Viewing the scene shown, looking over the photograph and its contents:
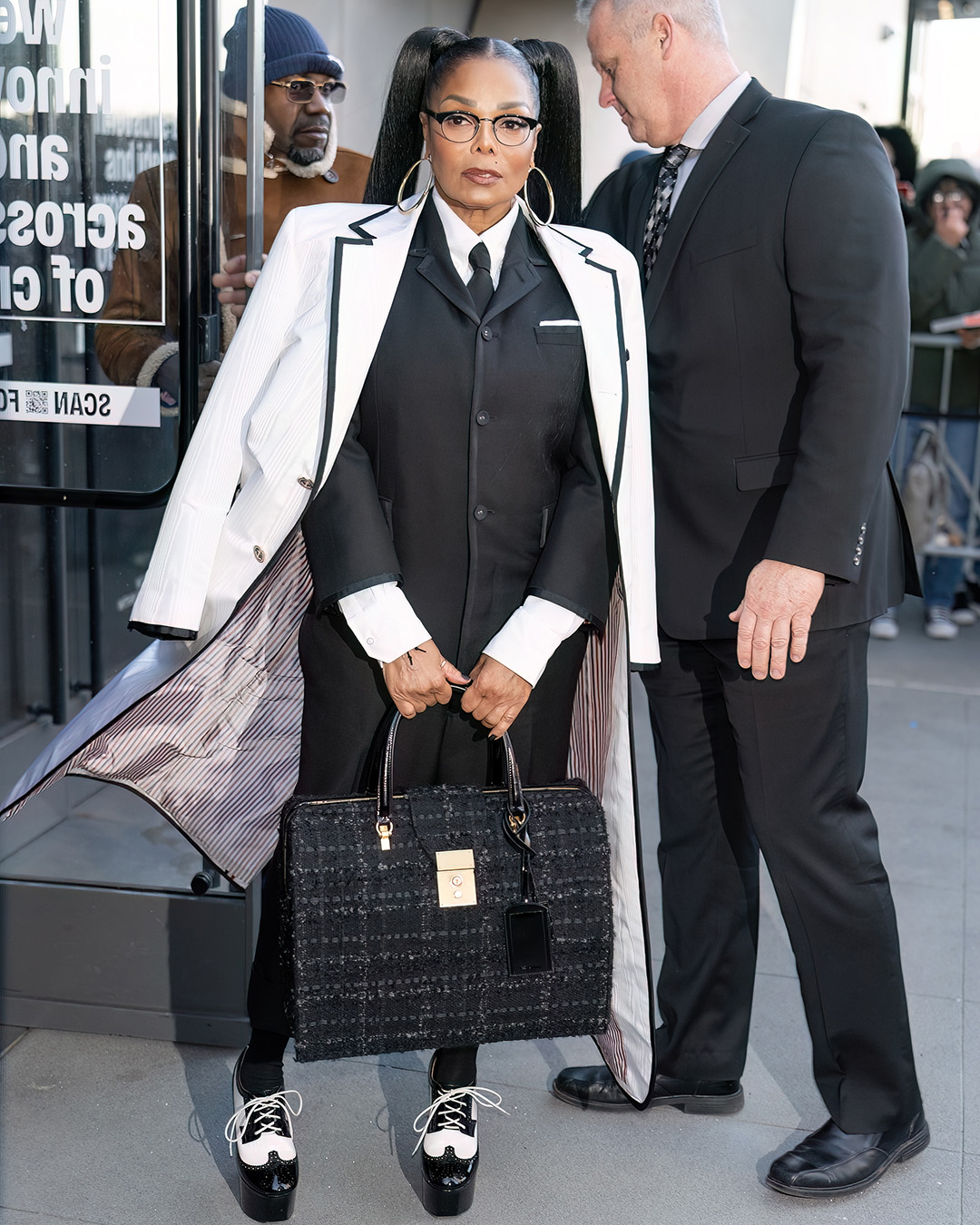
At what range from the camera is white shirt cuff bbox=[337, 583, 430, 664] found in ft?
6.78

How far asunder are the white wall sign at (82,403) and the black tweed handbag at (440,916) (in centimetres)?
92

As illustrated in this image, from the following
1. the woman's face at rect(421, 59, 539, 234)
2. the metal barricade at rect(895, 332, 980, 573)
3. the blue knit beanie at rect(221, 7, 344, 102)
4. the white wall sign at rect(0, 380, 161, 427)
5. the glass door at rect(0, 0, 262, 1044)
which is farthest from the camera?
the metal barricade at rect(895, 332, 980, 573)

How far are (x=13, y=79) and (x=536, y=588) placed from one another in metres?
1.42

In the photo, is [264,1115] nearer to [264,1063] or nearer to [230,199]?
[264,1063]

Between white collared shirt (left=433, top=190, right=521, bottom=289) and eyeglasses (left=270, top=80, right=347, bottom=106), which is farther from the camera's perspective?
eyeglasses (left=270, top=80, right=347, bottom=106)

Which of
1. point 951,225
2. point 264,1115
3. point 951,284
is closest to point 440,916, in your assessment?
point 264,1115

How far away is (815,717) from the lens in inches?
91.9

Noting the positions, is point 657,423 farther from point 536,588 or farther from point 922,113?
point 922,113

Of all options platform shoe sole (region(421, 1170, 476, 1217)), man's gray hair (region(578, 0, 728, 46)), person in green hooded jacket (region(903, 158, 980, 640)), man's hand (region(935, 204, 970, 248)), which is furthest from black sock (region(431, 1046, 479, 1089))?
man's hand (region(935, 204, 970, 248))

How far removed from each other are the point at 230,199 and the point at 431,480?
873mm

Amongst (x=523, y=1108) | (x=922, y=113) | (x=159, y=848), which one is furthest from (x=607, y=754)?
(x=922, y=113)

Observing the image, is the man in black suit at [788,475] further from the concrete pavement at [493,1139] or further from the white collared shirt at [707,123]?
the concrete pavement at [493,1139]

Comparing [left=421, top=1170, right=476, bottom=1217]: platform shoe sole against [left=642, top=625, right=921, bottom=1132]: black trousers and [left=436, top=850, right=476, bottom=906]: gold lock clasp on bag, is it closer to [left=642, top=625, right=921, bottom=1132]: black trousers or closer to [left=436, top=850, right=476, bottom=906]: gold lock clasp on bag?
[left=436, top=850, right=476, bottom=906]: gold lock clasp on bag

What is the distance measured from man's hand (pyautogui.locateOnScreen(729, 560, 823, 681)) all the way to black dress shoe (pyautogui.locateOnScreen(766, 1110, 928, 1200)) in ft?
2.95
